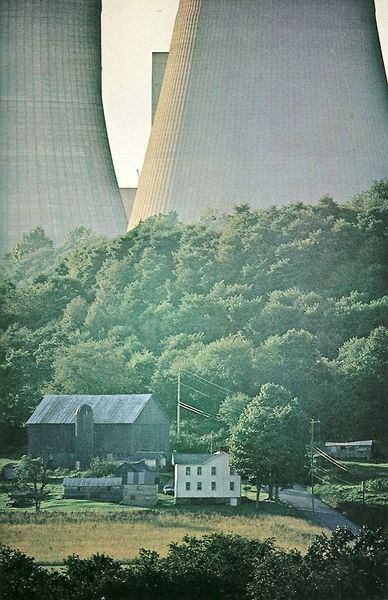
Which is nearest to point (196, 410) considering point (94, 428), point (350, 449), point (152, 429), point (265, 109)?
point (152, 429)

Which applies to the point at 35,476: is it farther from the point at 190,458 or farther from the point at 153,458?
the point at 190,458

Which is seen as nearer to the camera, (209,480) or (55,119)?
(209,480)

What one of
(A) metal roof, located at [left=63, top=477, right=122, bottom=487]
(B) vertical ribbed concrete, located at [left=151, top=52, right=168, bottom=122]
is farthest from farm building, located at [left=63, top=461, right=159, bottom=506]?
(B) vertical ribbed concrete, located at [left=151, top=52, right=168, bottom=122]

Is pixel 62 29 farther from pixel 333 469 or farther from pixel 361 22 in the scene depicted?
pixel 333 469

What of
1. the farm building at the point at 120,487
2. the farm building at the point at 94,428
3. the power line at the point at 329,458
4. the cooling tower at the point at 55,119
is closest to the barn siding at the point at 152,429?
the farm building at the point at 94,428

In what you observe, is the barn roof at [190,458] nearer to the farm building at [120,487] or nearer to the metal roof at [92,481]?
the farm building at [120,487]

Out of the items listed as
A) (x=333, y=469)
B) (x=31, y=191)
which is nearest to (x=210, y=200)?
(x=31, y=191)
